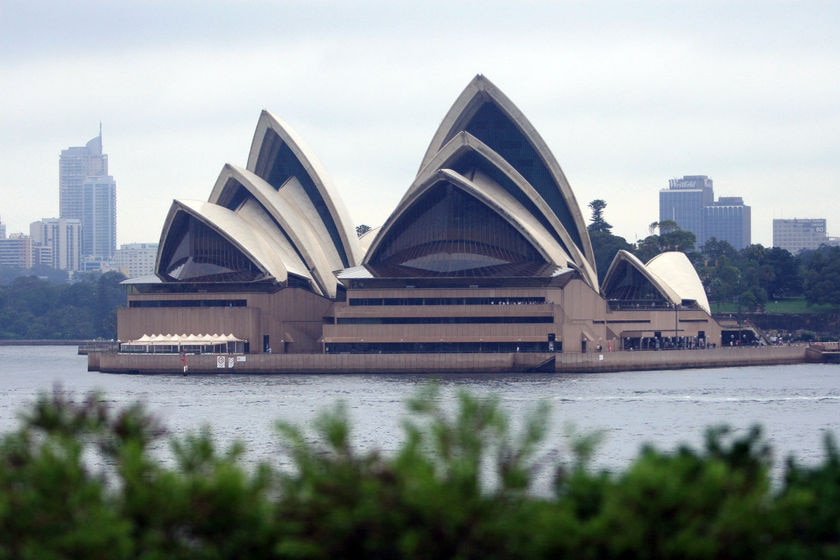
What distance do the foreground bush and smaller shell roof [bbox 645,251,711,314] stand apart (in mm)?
81853

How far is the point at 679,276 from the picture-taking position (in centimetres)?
9819

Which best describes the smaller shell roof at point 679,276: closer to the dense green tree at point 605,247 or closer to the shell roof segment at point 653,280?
the shell roof segment at point 653,280

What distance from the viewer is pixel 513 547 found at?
14.5 meters

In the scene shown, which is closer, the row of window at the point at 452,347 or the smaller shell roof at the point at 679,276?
the row of window at the point at 452,347

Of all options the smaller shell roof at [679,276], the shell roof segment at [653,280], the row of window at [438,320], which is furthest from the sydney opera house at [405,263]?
the smaller shell roof at [679,276]

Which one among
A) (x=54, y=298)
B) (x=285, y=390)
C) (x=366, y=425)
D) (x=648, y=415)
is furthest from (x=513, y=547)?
(x=54, y=298)

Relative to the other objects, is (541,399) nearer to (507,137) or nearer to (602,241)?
(507,137)

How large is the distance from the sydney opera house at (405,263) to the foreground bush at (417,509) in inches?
2470

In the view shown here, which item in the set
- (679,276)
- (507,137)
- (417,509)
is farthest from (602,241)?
(417,509)

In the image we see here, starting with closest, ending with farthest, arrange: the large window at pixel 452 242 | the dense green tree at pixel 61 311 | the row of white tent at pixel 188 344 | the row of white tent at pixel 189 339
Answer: the row of white tent at pixel 188 344 → the row of white tent at pixel 189 339 → the large window at pixel 452 242 → the dense green tree at pixel 61 311

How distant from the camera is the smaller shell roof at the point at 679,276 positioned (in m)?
96.9

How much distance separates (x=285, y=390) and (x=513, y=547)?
48093 millimetres

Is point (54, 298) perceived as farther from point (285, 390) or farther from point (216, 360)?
point (285, 390)

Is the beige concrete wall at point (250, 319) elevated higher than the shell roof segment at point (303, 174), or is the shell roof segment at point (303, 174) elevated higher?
the shell roof segment at point (303, 174)
